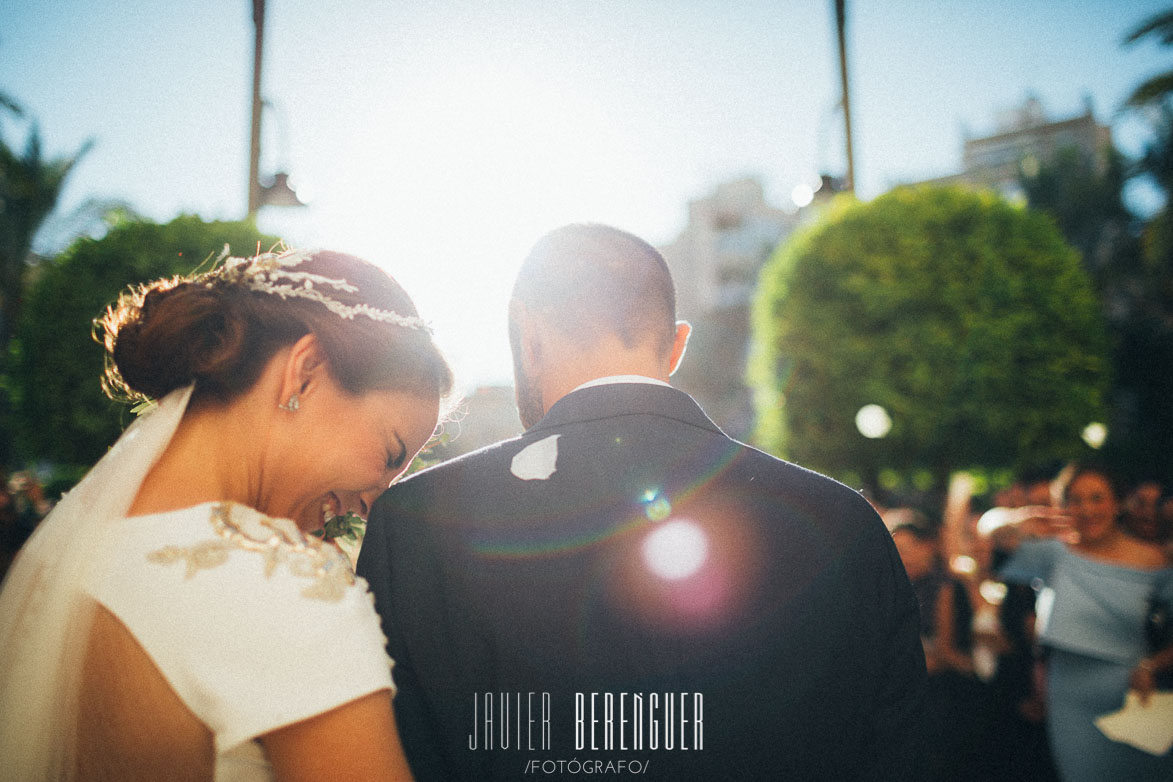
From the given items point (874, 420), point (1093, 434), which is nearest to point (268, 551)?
point (874, 420)

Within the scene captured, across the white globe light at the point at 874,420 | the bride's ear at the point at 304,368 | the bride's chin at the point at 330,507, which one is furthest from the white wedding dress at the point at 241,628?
the white globe light at the point at 874,420

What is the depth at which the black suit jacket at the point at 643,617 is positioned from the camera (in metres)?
1.45

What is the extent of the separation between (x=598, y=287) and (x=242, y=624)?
1.02 meters

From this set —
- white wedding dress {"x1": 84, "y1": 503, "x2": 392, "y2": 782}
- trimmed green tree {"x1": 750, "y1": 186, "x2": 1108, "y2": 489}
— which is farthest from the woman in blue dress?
trimmed green tree {"x1": 750, "y1": 186, "x2": 1108, "y2": 489}

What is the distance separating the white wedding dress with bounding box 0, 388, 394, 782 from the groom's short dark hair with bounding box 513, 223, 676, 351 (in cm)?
75

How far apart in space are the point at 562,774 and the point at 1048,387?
48.1 ft

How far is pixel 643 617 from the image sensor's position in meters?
1.46

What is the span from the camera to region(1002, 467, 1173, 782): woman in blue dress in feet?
13.9

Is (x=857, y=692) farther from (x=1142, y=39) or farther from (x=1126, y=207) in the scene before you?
(x=1126, y=207)

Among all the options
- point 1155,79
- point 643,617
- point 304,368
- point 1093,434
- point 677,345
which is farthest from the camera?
point 1155,79

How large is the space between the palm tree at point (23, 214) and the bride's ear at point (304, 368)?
2267cm

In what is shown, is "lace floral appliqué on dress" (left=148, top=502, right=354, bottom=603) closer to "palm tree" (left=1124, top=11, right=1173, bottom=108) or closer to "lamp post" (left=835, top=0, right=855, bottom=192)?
"lamp post" (left=835, top=0, right=855, bottom=192)

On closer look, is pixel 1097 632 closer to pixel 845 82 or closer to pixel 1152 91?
pixel 845 82

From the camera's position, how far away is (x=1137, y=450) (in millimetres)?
20375
